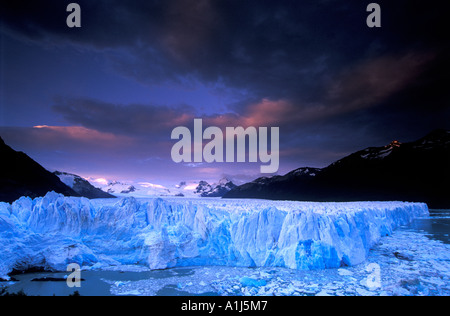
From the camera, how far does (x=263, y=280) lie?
818 cm

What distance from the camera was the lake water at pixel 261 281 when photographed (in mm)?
7477

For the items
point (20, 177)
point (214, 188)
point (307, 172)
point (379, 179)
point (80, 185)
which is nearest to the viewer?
point (20, 177)

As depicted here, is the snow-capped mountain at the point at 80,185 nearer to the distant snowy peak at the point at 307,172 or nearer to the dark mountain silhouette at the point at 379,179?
the dark mountain silhouette at the point at 379,179

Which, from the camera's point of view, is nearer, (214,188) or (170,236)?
(170,236)

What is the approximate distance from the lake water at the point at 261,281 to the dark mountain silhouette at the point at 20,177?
43.5m

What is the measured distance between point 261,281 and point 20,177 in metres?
57.3

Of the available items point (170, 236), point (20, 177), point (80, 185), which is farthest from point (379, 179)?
point (20, 177)

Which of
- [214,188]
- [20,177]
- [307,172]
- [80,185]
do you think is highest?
[307,172]

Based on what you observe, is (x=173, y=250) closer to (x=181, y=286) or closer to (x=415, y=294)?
(x=181, y=286)

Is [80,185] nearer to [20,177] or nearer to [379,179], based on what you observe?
[20,177]

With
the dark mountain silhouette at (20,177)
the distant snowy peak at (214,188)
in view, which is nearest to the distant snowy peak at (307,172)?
the distant snowy peak at (214,188)

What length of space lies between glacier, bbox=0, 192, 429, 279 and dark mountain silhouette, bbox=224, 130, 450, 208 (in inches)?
2929

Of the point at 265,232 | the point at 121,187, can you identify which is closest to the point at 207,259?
the point at 265,232

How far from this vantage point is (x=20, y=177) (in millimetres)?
47031
